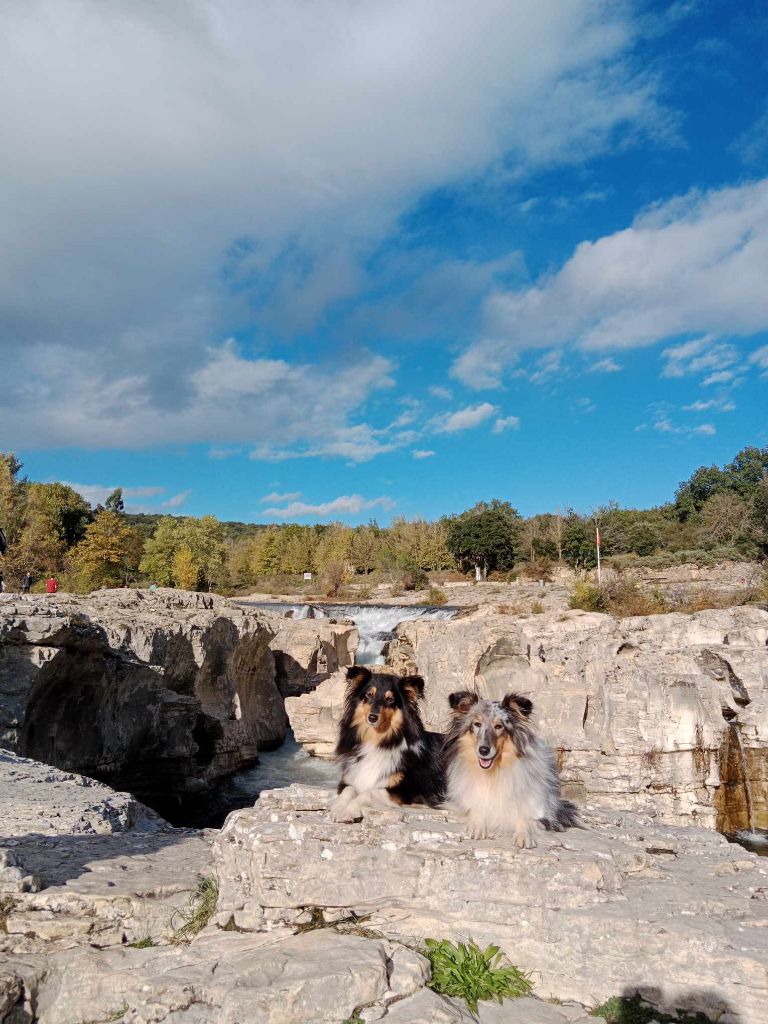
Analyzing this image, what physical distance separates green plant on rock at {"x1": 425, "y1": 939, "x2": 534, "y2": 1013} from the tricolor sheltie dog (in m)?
0.63

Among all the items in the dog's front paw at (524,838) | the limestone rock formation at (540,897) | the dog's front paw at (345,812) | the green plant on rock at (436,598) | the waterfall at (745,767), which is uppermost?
the green plant on rock at (436,598)

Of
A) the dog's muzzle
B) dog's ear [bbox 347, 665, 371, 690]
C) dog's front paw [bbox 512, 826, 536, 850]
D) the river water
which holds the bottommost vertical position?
the river water

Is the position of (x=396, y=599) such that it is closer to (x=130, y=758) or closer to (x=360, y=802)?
(x=130, y=758)

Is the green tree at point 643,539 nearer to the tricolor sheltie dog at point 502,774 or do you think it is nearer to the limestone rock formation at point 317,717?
the limestone rock formation at point 317,717

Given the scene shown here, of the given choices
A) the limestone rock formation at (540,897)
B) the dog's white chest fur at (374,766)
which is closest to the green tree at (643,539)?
the dog's white chest fur at (374,766)

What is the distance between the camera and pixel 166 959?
3.91 meters

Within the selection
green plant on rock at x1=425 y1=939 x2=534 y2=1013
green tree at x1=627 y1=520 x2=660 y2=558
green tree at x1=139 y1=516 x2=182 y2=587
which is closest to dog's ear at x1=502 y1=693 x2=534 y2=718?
green plant on rock at x1=425 y1=939 x2=534 y2=1013

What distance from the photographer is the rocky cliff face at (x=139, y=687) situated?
11.5 metres

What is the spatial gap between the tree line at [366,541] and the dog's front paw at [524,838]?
4008 cm

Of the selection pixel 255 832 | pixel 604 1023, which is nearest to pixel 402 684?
pixel 255 832

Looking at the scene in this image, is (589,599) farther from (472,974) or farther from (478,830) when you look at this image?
(472,974)

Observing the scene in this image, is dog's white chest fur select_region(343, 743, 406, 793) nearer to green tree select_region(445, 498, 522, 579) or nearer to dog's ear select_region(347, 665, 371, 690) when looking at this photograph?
dog's ear select_region(347, 665, 371, 690)

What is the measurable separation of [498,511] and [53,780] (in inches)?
2264

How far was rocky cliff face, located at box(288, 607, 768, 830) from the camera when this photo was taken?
510 inches
